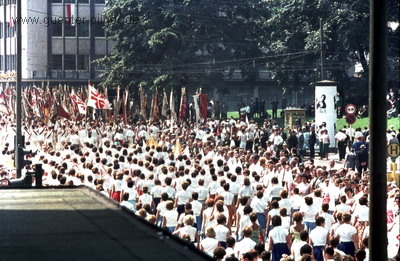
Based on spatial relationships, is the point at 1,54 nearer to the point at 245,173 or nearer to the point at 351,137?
the point at 351,137

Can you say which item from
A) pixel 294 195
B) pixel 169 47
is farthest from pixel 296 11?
pixel 294 195

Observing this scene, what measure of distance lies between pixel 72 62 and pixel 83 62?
3.21ft

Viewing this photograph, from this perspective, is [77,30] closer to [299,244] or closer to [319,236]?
[319,236]

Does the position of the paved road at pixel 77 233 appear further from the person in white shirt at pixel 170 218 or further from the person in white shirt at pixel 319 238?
the person in white shirt at pixel 170 218

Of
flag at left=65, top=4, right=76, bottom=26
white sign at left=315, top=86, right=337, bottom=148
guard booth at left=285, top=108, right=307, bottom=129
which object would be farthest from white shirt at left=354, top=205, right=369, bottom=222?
flag at left=65, top=4, right=76, bottom=26

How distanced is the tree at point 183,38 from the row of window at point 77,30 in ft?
60.1

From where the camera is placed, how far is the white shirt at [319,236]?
17.1 metres

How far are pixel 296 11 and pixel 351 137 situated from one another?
2348 cm

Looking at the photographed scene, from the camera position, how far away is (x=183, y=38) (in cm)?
6719

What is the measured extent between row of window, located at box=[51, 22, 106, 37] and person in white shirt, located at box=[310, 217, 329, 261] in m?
72.4

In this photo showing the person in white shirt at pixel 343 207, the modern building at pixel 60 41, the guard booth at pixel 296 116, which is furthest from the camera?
the modern building at pixel 60 41

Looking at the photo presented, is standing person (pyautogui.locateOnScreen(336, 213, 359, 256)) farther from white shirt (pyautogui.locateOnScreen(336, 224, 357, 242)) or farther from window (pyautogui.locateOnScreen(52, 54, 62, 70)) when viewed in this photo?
window (pyautogui.locateOnScreen(52, 54, 62, 70))

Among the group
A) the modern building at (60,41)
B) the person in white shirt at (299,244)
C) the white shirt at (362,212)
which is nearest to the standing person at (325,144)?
the white shirt at (362,212)

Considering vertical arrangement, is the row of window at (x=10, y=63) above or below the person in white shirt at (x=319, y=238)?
above
